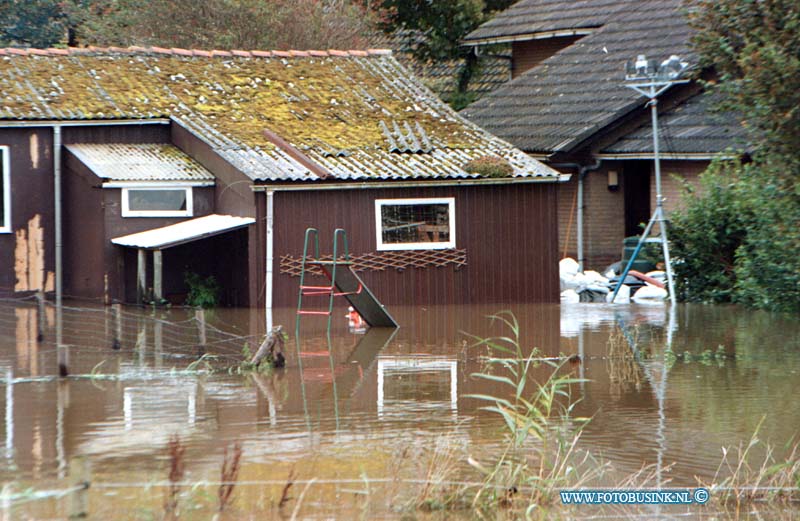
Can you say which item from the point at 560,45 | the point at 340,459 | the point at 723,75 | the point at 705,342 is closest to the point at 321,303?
the point at 705,342

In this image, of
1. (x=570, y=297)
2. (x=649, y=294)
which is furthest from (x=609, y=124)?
(x=649, y=294)

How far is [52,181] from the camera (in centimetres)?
2284

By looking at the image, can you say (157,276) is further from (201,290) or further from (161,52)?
(161,52)

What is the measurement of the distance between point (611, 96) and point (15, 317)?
1363 centimetres

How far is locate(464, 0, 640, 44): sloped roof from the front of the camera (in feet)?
104

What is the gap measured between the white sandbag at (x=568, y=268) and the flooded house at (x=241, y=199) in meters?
2.67

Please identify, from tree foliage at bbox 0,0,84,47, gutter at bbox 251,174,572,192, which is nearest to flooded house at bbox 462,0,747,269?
gutter at bbox 251,174,572,192

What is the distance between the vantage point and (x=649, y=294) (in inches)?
918

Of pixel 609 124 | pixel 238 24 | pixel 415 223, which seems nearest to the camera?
pixel 415 223

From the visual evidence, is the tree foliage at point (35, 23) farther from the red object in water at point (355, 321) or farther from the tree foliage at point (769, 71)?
the tree foliage at point (769, 71)

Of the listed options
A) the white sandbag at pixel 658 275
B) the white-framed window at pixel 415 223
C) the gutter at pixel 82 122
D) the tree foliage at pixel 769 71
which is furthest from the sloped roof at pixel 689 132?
the tree foliage at pixel 769 71

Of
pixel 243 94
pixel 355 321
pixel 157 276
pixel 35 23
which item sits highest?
pixel 35 23

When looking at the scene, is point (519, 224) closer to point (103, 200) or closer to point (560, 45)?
point (103, 200)

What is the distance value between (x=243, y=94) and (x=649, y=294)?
28.2ft
